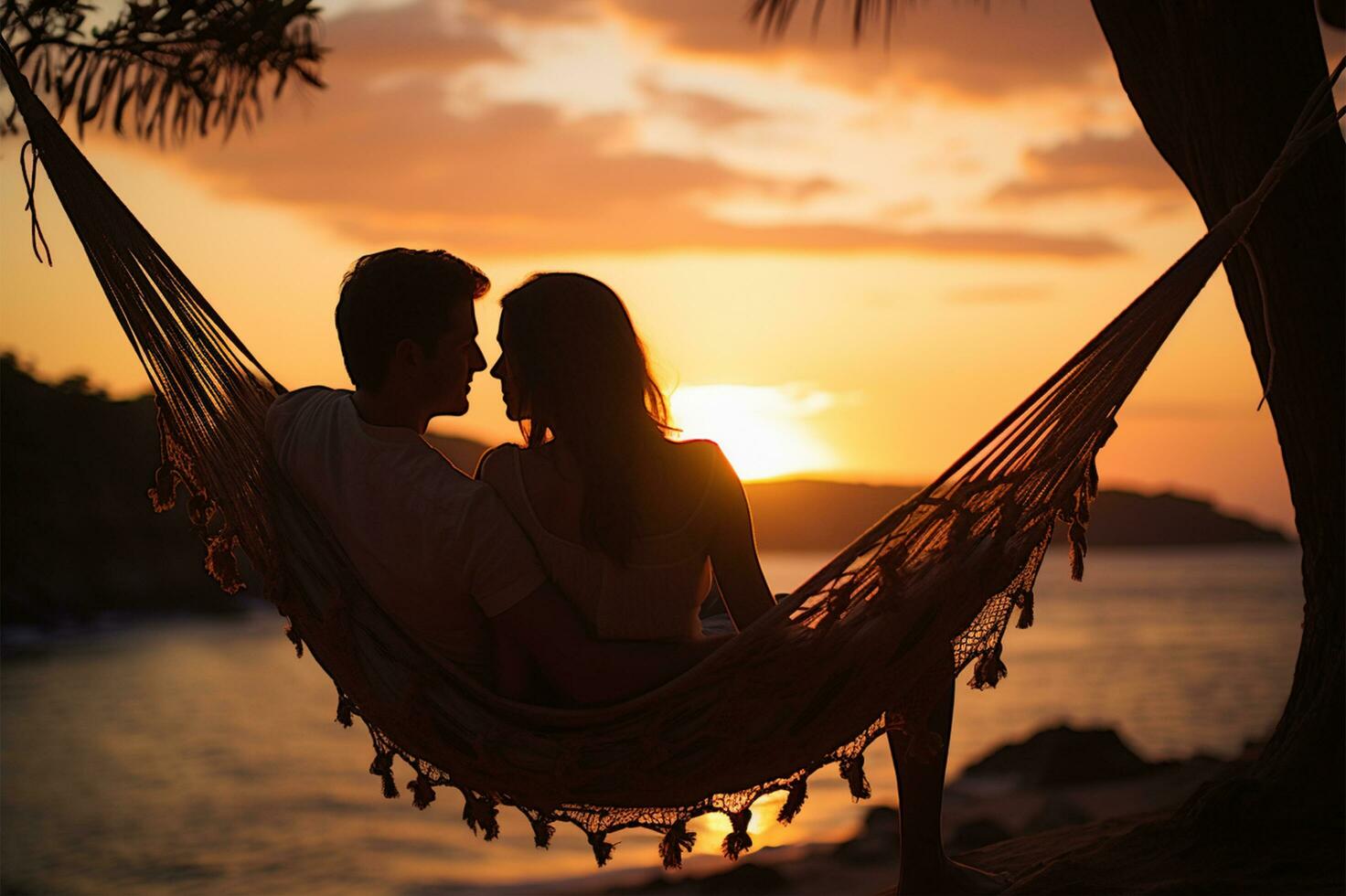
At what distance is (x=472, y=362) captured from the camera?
5.75 feet

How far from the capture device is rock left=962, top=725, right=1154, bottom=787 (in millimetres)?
5082

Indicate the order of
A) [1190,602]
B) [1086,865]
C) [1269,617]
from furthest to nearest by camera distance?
[1190,602], [1269,617], [1086,865]

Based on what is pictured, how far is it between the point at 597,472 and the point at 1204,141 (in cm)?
130

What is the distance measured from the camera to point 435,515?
1644 mm

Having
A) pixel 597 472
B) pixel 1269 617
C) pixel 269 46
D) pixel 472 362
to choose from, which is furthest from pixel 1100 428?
pixel 1269 617

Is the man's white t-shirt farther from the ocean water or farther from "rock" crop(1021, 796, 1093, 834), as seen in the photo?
the ocean water

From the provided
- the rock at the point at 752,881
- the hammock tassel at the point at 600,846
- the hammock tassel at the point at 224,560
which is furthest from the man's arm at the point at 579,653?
the rock at the point at 752,881

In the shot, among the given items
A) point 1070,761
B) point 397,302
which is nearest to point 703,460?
point 397,302

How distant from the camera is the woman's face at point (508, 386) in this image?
1664mm

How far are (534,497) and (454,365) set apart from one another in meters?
0.22

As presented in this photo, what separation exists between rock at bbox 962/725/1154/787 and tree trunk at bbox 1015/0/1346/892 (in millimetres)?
2990

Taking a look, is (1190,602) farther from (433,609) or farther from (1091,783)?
(433,609)

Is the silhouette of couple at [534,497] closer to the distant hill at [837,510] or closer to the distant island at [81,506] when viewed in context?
the distant hill at [837,510]

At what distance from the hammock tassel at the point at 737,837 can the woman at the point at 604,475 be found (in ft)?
0.92
